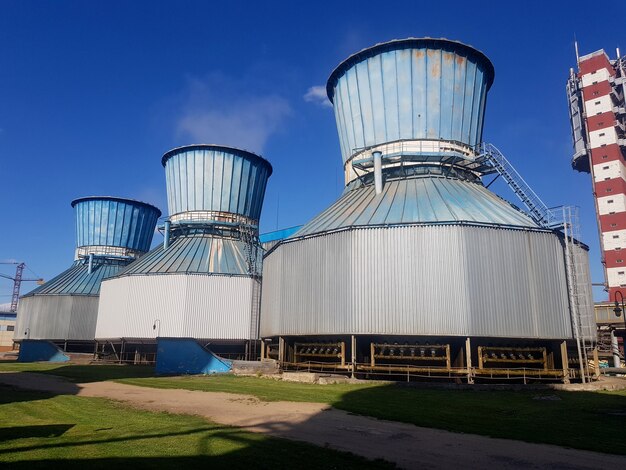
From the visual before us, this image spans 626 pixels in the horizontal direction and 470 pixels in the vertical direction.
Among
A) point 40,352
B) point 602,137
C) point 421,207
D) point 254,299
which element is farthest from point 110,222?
point 602,137

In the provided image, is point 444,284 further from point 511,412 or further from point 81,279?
point 81,279

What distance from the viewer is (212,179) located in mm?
48875

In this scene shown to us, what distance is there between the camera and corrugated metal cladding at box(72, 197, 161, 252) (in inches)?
2336

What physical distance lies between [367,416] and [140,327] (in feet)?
104

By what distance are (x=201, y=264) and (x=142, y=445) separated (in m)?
34.1

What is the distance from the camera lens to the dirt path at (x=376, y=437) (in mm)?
10039

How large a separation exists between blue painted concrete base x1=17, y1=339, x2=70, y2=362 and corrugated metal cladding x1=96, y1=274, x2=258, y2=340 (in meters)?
11.7

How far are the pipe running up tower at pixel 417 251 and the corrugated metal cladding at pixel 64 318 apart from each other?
26.7m

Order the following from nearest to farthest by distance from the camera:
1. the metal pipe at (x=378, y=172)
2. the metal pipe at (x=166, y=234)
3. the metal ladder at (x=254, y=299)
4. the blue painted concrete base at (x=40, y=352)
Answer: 1. the metal pipe at (x=378, y=172)
2. the metal ladder at (x=254, y=299)
3. the metal pipe at (x=166, y=234)
4. the blue painted concrete base at (x=40, y=352)

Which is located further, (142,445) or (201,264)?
(201,264)

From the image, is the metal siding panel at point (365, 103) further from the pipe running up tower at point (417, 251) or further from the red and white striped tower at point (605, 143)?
the red and white striped tower at point (605, 143)

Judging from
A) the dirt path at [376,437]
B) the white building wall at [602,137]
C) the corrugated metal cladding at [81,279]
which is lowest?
the dirt path at [376,437]

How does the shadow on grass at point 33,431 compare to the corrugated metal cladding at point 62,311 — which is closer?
the shadow on grass at point 33,431

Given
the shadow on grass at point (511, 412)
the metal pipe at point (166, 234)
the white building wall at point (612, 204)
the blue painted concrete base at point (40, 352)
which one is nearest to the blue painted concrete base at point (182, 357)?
the metal pipe at point (166, 234)
